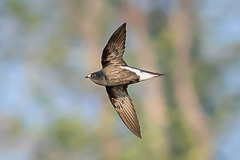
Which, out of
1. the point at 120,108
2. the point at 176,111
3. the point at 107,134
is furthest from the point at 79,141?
the point at 120,108

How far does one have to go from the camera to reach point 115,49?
2.34 meters

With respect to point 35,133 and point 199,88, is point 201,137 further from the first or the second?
point 35,133

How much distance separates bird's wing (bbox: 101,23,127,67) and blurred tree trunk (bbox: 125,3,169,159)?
8.18m

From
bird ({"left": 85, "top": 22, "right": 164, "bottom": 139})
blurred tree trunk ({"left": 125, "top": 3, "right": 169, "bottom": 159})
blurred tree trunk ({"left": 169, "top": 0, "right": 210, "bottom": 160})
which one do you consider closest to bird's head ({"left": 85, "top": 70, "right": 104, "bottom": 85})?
bird ({"left": 85, "top": 22, "right": 164, "bottom": 139})

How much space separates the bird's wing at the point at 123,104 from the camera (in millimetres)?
2352

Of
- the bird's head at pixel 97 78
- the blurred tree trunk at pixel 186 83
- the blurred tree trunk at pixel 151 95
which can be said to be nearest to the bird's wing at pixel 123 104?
the bird's head at pixel 97 78

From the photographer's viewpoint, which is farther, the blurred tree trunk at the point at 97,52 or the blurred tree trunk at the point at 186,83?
the blurred tree trunk at the point at 186,83

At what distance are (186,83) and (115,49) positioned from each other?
10.0 metres

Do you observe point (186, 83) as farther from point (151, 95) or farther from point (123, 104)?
point (123, 104)

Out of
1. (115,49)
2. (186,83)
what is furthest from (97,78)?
(186,83)

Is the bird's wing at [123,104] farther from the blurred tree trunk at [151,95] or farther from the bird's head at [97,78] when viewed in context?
the blurred tree trunk at [151,95]

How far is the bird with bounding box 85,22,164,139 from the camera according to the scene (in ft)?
7.18

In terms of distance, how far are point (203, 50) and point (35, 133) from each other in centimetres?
257

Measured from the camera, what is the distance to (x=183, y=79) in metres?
12.2
